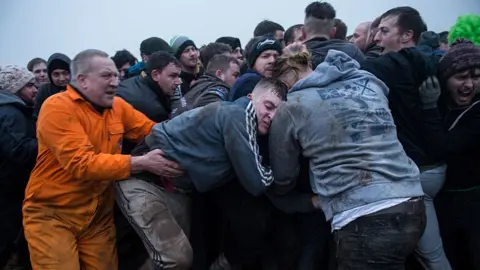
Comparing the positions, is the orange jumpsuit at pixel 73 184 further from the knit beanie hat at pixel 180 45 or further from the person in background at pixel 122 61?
the person in background at pixel 122 61

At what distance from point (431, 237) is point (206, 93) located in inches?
77.1

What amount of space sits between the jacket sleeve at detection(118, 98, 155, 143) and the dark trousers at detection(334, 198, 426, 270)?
1.84m

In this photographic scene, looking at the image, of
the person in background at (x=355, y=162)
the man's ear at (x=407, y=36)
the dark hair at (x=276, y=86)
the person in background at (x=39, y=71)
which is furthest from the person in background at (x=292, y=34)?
the person in background at (x=39, y=71)

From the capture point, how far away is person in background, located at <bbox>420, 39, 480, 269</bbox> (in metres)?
3.35

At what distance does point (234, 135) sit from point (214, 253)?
1362 mm

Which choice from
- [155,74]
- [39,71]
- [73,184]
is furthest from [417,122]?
[39,71]

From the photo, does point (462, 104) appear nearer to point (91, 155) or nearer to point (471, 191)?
point (471, 191)

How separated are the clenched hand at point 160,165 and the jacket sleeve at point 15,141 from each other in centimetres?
113

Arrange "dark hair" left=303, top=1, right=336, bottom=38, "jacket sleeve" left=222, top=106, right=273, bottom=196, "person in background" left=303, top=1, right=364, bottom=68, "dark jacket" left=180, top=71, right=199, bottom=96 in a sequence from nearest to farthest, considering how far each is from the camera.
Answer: "jacket sleeve" left=222, top=106, right=273, bottom=196
"person in background" left=303, top=1, right=364, bottom=68
"dark hair" left=303, top=1, right=336, bottom=38
"dark jacket" left=180, top=71, right=199, bottom=96

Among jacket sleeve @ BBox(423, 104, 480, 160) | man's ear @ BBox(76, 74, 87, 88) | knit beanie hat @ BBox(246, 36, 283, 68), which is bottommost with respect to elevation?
jacket sleeve @ BBox(423, 104, 480, 160)

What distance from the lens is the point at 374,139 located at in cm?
270

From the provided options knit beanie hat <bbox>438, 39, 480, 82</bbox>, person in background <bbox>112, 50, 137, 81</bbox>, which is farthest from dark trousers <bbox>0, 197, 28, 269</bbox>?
knit beanie hat <bbox>438, 39, 480, 82</bbox>

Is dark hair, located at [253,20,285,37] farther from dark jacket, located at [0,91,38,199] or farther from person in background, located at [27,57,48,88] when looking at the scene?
dark jacket, located at [0,91,38,199]

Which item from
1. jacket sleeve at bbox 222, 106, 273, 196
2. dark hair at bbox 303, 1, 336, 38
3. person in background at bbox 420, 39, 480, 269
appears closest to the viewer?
jacket sleeve at bbox 222, 106, 273, 196
